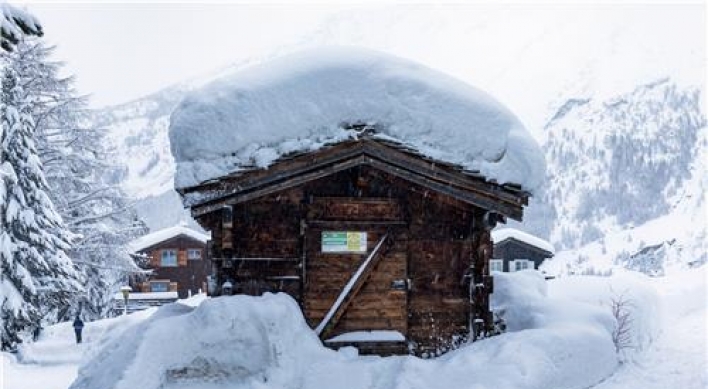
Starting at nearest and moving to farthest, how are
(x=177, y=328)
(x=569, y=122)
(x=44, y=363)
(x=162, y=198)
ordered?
(x=177, y=328) → (x=44, y=363) → (x=162, y=198) → (x=569, y=122)

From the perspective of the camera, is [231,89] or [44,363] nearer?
[231,89]

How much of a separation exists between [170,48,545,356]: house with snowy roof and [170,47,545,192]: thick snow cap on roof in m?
0.02

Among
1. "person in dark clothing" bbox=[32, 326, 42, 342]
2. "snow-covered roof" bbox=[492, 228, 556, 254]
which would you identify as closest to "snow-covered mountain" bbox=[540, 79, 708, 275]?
"snow-covered roof" bbox=[492, 228, 556, 254]

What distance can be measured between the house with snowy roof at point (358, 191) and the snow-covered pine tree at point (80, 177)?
14369 mm

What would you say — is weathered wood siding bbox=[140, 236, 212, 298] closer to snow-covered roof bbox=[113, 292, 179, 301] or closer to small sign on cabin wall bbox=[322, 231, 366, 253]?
snow-covered roof bbox=[113, 292, 179, 301]

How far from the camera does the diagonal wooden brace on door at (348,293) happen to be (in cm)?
1053

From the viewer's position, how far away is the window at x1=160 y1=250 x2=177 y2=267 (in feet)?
125

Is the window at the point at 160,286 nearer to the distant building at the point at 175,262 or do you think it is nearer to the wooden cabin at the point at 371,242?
the distant building at the point at 175,262

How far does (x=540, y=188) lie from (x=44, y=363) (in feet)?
45.8

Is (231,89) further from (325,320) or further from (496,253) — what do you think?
(496,253)

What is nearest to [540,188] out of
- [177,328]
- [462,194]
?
[462,194]

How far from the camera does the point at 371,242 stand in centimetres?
1080

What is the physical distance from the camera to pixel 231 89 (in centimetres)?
1068

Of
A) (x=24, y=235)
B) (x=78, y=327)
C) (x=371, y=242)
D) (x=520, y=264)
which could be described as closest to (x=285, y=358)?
(x=371, y=242)
